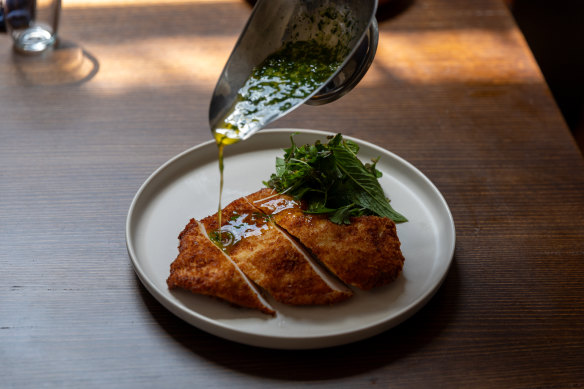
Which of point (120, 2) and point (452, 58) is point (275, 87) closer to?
point (452, 58)

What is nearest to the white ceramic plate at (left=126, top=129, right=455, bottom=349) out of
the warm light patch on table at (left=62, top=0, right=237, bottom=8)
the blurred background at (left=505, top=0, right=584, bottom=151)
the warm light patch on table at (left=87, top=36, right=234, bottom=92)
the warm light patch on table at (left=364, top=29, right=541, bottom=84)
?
the warm light patch on table at (left=87, top=36, right=234, bottom=92)

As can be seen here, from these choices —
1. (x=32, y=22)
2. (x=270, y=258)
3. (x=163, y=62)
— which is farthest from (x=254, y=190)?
(x=32, y=22)

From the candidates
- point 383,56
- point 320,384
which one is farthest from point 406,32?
point 320,384

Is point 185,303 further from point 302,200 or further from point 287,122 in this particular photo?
point 287,122

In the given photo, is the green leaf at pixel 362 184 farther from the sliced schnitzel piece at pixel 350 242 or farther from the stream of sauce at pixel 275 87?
the stream of sauce at pixel 275 87

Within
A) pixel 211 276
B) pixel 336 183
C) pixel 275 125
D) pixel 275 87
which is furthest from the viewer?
pixel 275 125

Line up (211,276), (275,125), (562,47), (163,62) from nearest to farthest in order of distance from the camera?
1. (211,276)
2. (275,125)
3. (163,62)
4. (562,47)

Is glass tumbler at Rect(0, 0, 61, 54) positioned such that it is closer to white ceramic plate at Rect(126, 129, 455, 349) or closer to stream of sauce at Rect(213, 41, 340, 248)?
white ceramic plate at Rect(126, 129, 455, 349)

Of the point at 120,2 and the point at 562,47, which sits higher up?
the point at 562,47
